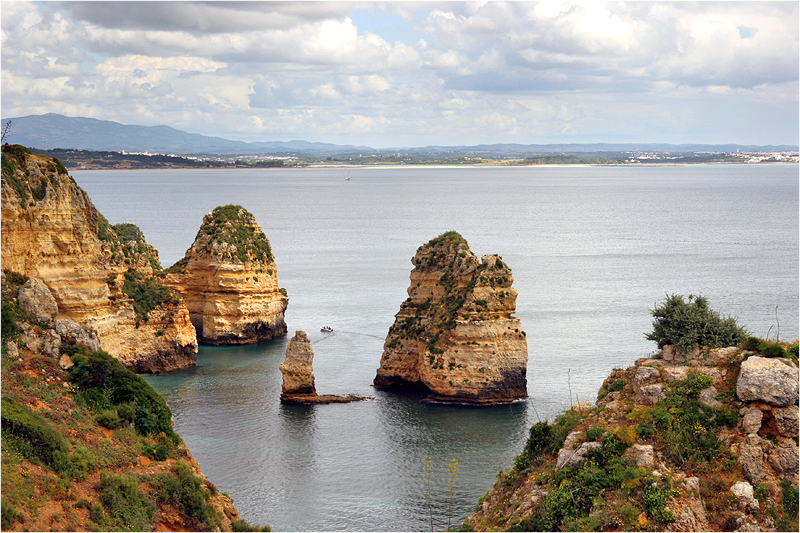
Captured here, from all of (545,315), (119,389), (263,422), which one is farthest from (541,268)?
(119,389)

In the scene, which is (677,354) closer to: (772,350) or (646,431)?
(772,350)

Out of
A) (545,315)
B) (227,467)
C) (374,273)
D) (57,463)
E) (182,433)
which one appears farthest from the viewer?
(374,273)

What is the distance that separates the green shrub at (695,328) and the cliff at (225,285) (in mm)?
48929

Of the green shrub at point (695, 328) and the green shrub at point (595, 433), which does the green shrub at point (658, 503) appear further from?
the green shrub at point (695, 328)

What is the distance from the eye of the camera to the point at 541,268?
111250 mm

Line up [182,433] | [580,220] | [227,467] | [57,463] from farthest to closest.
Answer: [580,220], [182,433], [227,467], [57,463]

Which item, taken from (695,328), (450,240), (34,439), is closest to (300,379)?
(450,240)

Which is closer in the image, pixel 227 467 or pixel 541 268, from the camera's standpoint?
pixel 227 467

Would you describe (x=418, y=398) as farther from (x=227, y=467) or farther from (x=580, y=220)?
(x=580, y=220)

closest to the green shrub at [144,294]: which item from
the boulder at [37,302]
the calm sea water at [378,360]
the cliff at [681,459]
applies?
the calm sea water at [378,360]

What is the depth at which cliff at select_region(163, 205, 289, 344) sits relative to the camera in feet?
238

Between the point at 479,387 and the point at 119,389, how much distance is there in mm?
26343

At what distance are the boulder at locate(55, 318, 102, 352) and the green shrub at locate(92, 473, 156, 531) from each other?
32.0 feet

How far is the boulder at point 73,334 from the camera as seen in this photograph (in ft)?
113
